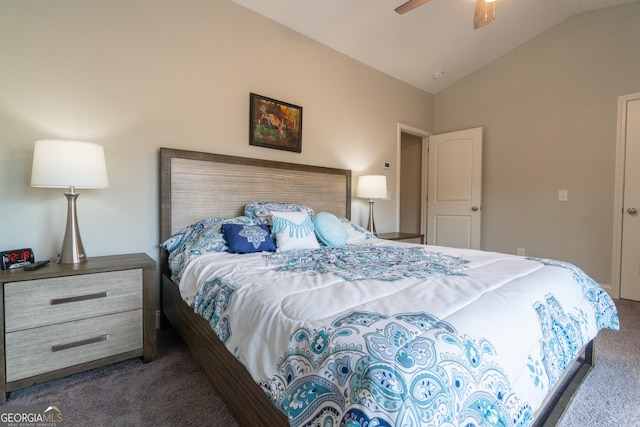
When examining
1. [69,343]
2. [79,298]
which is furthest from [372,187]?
[69,343]

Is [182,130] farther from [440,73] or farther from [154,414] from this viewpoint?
[440,73]

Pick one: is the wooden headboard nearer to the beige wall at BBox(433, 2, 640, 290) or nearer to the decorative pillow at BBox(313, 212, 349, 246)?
the decorative pillow at BBox(313, 212, 349, 246)

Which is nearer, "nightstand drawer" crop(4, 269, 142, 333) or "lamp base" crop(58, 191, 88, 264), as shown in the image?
"nightstand drawer" crop(4, 269, 142, 333)

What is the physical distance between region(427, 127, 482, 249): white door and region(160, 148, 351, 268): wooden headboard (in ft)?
6.56

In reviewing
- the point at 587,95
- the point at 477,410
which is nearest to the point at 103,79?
the point at 477,410

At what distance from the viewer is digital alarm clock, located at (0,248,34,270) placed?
1468mm

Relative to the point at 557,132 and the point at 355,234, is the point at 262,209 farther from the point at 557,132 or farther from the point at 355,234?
the point at 557,132

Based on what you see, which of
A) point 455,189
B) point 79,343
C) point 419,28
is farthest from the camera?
point 455,189

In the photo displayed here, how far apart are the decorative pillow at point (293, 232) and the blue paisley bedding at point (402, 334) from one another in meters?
0.53

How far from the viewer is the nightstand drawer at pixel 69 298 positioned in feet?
4.45

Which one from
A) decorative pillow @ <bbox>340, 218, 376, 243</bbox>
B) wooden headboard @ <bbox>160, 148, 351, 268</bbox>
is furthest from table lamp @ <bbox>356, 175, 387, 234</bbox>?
decorative pillow @ <bbox>340, 218, 376, 243</bbox>

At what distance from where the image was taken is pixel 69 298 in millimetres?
1474

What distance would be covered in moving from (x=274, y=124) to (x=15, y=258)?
6.57ft

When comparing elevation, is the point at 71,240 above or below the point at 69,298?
above
